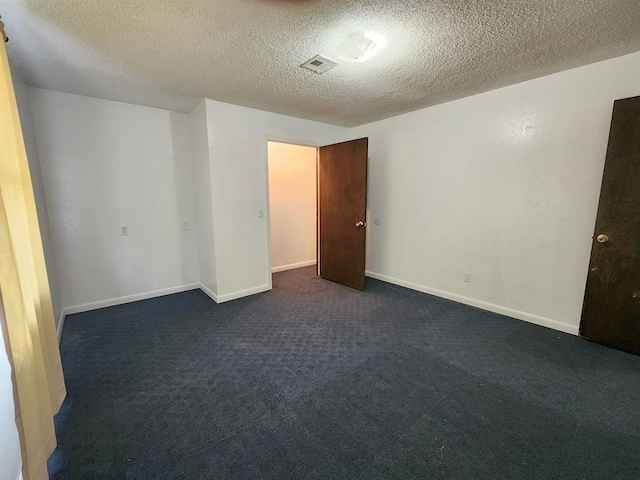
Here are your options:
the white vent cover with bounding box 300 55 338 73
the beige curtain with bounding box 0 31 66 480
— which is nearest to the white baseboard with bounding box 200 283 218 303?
the beige curtain with bounding box 0 31 66 480

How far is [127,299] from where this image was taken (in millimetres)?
3316

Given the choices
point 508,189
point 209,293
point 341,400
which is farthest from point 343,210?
point 341,400

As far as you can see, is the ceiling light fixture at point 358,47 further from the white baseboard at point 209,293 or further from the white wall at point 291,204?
the white baseboard at point 209,293

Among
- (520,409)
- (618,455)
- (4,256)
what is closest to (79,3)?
(4,256)

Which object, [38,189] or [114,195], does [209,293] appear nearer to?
[114,195]

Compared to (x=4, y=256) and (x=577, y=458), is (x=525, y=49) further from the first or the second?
(x=4, y=256)

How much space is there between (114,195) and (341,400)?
3223mm

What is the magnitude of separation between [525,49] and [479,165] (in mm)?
1175

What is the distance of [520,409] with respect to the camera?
1679 millimetres

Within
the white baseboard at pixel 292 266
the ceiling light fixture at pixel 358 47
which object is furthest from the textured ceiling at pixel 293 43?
the white baseboard at pixel 292 266

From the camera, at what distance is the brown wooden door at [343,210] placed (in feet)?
11.9

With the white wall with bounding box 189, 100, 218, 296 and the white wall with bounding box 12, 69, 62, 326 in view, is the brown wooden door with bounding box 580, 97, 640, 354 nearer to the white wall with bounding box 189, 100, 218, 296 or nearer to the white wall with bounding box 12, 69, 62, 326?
the white wall with bounding box 189, 100, 218, 296

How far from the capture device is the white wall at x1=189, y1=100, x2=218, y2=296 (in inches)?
125

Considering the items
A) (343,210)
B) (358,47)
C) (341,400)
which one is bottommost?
(341,400)
